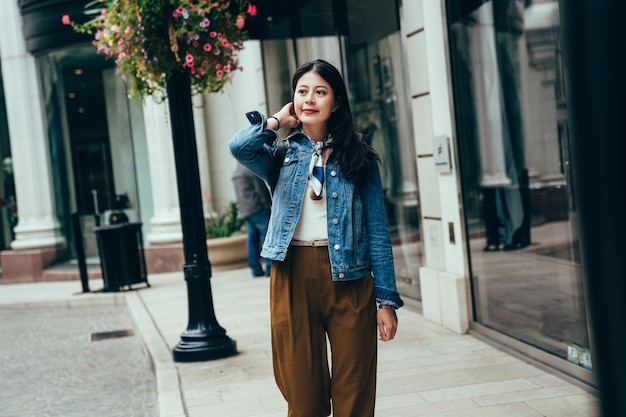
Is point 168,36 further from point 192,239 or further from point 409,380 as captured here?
point 409,380

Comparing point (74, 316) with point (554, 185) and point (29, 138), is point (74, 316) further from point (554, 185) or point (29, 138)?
point (554, 185)

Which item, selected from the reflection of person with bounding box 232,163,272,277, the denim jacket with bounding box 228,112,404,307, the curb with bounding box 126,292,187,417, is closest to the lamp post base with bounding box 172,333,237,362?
the curb with bounding box 126,292,187,417

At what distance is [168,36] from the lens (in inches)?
250

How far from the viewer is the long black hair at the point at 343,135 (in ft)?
10.7

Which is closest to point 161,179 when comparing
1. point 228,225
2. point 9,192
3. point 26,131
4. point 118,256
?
point 228,225

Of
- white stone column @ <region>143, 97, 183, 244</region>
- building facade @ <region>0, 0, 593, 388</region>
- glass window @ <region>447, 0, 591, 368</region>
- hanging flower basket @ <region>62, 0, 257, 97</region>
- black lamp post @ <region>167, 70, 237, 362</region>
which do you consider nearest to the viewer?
glass window @ <region>447, 0, 591, 368</region>

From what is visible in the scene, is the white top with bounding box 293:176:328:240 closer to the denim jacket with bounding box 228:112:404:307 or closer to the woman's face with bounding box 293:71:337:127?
the denim jacket with bounding box 228:112:404:307

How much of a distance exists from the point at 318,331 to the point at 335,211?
1.61 feet

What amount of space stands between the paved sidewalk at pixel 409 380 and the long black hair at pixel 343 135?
1421 millimetres

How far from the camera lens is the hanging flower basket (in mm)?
6191

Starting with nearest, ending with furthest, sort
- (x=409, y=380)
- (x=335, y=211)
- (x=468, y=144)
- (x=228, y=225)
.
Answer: (x=335, y=211), (x=409, y=380), (x=468, y=144), (x=228, y=225)

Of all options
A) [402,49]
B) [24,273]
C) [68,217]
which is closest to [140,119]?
[68,217]

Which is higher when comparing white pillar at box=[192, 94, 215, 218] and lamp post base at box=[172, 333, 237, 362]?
white pillar at box=[192, 94, 215, 218]

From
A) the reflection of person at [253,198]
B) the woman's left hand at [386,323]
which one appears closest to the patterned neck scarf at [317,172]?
the woman's left hand at [386,323]
